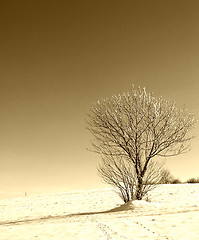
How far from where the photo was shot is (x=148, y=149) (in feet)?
43.4

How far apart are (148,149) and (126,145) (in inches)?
38.9

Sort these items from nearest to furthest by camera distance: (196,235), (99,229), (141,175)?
(196,235), (99,229), (141,175)

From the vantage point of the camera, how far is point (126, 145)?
1316cm

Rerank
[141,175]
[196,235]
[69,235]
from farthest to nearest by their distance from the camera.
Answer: [141,175]
[69,235]
[196,235]

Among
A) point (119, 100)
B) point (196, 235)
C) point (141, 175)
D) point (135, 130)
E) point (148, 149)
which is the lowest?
point (196, 235)

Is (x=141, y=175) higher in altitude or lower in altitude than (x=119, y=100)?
lower

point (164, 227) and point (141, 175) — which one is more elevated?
point (141, 175)

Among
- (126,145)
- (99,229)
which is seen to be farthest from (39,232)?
(126,145)

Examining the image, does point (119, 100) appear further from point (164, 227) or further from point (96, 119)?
point (164, 227)

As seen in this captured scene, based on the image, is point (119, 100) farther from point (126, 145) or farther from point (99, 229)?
point (99, 229)

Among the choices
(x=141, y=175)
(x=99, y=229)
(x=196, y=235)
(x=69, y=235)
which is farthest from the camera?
(x=141, y=175)

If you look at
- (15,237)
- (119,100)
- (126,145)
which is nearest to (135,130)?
(126,145)

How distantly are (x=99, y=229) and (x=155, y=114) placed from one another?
773 centimetres

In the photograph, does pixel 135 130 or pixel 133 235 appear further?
pixel 135 130
